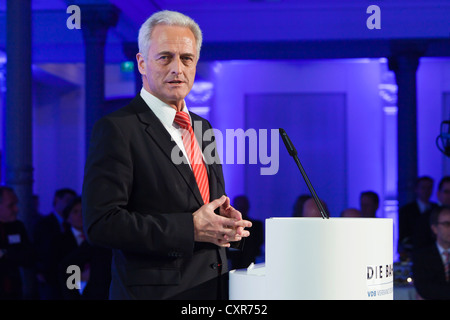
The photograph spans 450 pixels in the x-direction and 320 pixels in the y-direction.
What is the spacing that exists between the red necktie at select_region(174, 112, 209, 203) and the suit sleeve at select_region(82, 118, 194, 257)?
141 mm

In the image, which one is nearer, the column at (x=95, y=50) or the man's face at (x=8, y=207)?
the man's face at (x=8, y=207)

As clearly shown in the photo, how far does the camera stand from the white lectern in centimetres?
130

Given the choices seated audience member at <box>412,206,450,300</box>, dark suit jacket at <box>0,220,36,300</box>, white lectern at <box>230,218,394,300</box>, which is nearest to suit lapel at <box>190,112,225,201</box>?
white lectern at <box>230,218,394,300</box>

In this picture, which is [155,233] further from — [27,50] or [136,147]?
[27,50]

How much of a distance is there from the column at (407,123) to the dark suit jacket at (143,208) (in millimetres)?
8268

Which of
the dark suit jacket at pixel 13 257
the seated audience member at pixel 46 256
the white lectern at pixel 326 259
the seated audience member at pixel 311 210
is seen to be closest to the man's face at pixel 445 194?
the seated audience member at pixel 311 210

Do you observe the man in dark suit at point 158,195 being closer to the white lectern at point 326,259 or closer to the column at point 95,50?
the white lectern at point 326,259

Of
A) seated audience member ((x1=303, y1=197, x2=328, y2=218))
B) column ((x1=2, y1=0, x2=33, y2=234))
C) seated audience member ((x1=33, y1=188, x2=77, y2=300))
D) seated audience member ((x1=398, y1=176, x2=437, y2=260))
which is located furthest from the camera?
seated audience member ((x1=398, y1=176, x2=437, y2=260))

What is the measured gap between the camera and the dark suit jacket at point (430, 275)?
4527mm

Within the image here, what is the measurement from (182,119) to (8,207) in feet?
13.5

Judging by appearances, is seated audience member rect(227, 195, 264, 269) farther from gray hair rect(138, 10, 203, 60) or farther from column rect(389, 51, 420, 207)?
gray hair rect(138, 10, 203, 60)

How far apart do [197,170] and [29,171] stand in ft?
14.7

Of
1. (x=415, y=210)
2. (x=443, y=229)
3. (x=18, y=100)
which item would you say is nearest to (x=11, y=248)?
(x=18, y=100)

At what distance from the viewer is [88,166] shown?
146 cm
